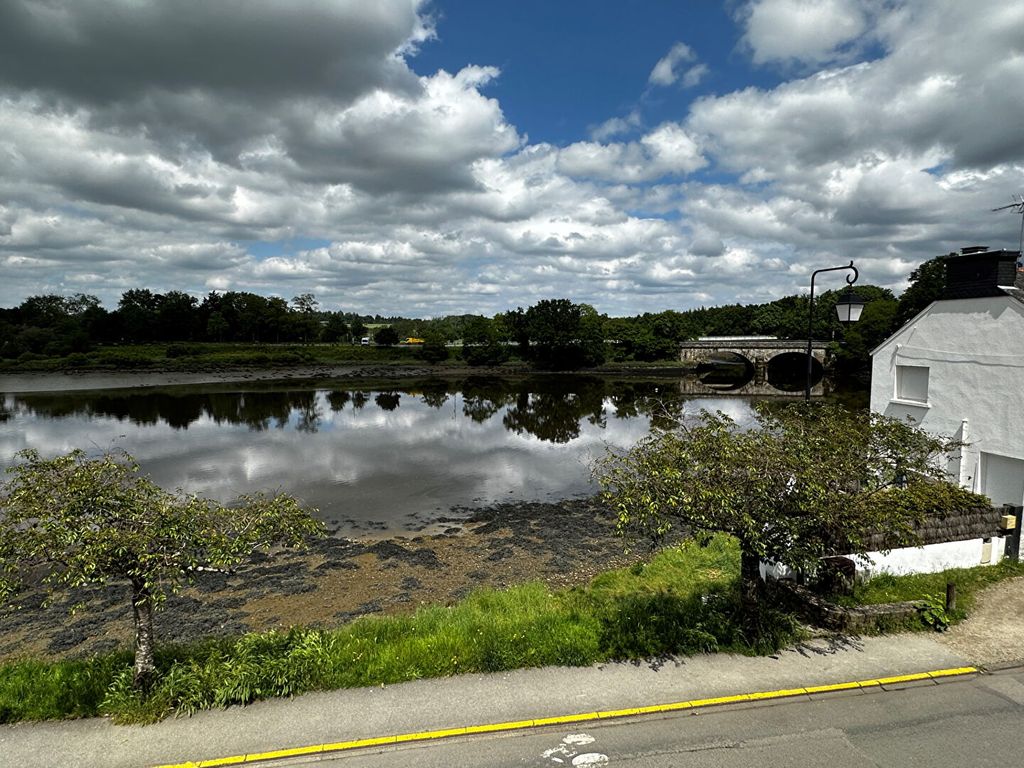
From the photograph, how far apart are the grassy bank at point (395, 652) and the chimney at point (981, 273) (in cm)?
868

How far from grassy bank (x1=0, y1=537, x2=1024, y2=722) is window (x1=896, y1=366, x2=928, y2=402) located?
26.3 ft

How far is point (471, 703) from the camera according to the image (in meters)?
9.15

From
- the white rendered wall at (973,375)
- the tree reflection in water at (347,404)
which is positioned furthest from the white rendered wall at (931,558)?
the tree reflection in water at (347,404)

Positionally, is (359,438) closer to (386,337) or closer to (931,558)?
(931,558)

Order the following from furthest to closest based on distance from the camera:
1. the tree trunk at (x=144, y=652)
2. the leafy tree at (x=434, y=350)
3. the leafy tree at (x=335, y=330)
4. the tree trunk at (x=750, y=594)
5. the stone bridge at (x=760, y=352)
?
the leafy tree at (x=335, y=330)
the leafy tree at (x=434, y=350)
the stone bridge at (x=760, y=352)
the tree trunk at (x=750, y=594)
the tree trunk at (x=144, y=652)

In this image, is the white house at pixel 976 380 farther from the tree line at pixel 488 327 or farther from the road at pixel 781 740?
the tree line at pixel 488 327

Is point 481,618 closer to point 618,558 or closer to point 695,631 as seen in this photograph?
point 695,631

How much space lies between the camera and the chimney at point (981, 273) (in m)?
16.5

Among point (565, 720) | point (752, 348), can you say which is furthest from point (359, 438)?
point (752, 348)

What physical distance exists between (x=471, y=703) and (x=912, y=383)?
1941 cm

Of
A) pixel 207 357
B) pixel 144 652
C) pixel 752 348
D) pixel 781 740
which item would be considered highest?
pixel 752 348

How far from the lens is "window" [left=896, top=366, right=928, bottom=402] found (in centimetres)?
1986

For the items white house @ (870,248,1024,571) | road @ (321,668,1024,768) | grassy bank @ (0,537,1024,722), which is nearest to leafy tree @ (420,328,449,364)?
white house @ (870,248,1024,571)

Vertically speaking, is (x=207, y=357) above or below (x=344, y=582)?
above
